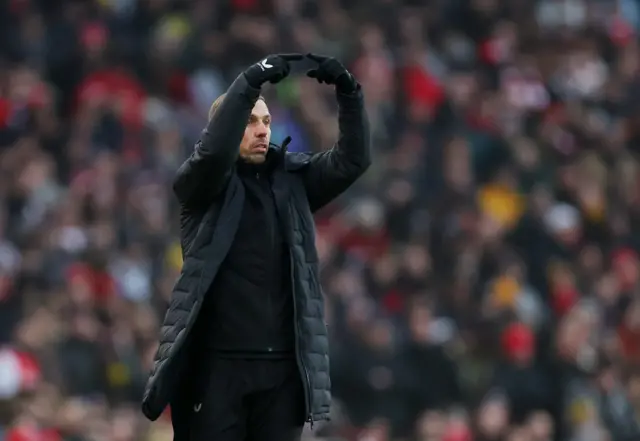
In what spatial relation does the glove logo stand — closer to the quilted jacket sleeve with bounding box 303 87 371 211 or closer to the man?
the man

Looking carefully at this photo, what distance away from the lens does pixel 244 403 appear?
6539 mm

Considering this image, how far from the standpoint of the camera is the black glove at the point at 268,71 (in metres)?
6.32

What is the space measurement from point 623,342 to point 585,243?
1070mm

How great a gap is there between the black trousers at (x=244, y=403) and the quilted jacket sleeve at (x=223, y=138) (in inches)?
26.0

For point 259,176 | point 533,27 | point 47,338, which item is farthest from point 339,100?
point 533,27

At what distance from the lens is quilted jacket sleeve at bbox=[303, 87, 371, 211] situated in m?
6.68

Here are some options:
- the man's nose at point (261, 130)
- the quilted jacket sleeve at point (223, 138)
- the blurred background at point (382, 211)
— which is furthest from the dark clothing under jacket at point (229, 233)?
the blurred background at point (382, 211)

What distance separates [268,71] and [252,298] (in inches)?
31.3

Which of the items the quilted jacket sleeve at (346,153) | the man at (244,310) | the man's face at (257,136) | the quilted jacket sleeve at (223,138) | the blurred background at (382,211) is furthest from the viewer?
the blurred background at (382,211)

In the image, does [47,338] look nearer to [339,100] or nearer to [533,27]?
[339,100]

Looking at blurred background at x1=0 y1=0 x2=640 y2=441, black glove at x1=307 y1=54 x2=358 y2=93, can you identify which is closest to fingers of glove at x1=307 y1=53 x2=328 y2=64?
black glove at x1=307 y1=54 x2=358 y2=93

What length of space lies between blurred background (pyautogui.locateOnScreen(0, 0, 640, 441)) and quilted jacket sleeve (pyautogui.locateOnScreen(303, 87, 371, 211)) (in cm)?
475

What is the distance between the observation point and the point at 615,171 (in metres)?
16.0

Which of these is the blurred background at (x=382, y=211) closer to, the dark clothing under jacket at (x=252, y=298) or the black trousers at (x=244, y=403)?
the black trousers at (x=244, y=403)
